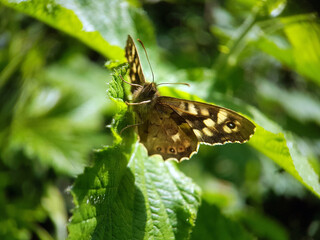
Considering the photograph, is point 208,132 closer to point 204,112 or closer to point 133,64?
point 204,112

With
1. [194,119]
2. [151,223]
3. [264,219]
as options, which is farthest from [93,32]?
[264,219]

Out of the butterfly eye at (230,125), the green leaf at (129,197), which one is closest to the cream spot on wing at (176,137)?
the green leaf at (129,197)

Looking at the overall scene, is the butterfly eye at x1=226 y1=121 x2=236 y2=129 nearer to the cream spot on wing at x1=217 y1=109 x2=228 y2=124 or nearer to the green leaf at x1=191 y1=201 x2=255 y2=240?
the cream spot on wing at x1=217 y1=109 x2=228 y2=124

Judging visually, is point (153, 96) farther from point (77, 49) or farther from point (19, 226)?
point (77, 49)

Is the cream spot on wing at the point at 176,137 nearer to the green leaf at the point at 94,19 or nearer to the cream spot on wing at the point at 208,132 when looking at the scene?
the cream spot on wing at the point at 208,132

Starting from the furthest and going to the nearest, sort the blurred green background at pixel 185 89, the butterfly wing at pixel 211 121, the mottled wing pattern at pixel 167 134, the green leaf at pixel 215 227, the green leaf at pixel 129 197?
the blurred green background at pixel 185 89 → the green leaf at pixel 215 227 → the mottled wing pattern at pixel 167 134 → the butterfly wing at pixel 211 121 → the green leaf at pixel 129 197

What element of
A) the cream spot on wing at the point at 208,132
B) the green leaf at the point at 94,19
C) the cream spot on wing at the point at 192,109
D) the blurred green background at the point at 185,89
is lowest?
the blurred green background at the point at 185,89
